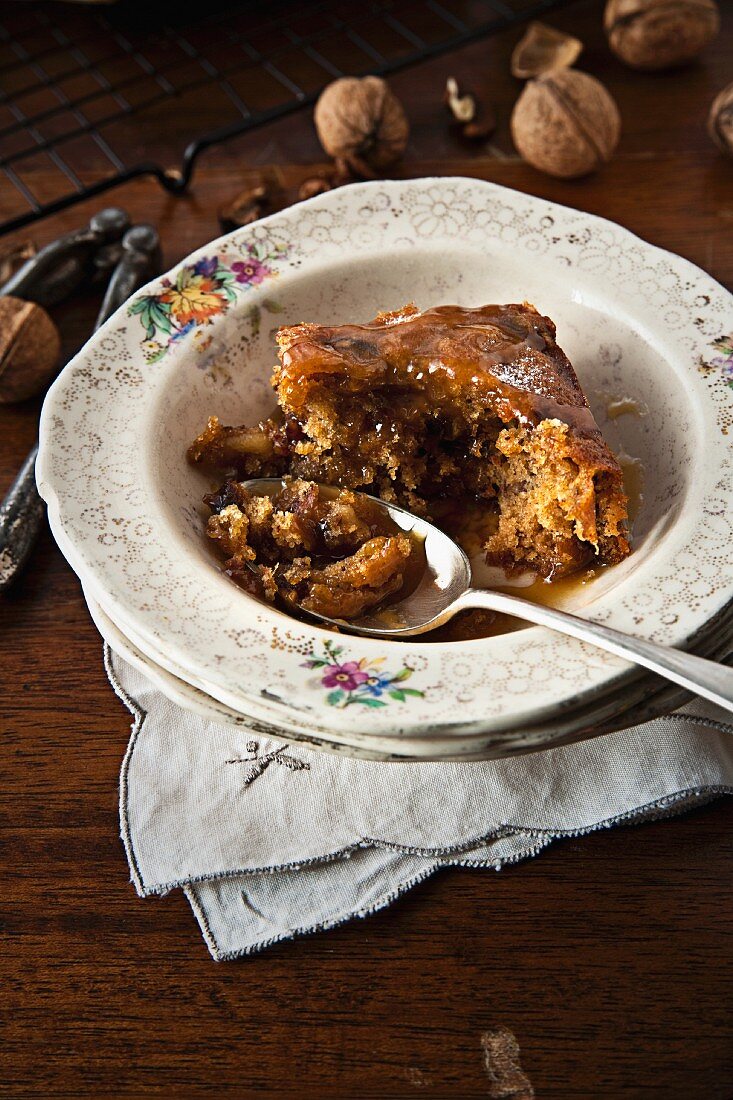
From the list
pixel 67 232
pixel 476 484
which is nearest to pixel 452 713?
pixel 476 484

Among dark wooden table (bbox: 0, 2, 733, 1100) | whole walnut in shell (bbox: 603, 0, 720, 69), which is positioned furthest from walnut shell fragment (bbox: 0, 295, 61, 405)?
whole walnut in shell (bbox: 603, 0, 720, 69)

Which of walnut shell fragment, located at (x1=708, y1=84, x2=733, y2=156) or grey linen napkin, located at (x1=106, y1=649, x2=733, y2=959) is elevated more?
walnut shell fragment, located at (x1=708, y1=84, x2=733, y2=156)

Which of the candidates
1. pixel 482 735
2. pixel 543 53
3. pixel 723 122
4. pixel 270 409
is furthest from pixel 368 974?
pixel 543 53

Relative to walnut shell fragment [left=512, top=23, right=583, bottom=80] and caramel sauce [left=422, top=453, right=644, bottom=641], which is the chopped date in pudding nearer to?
caramel sauce [left=422, top=453, right=644, bottom=641]

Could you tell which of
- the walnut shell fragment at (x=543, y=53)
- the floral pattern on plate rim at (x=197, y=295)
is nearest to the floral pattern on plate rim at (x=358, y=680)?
the floral pattern on plate rim at (x=197, y=295)

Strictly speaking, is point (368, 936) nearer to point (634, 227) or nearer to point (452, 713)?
point (452, 713)

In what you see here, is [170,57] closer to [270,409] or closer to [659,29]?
[659,29]
